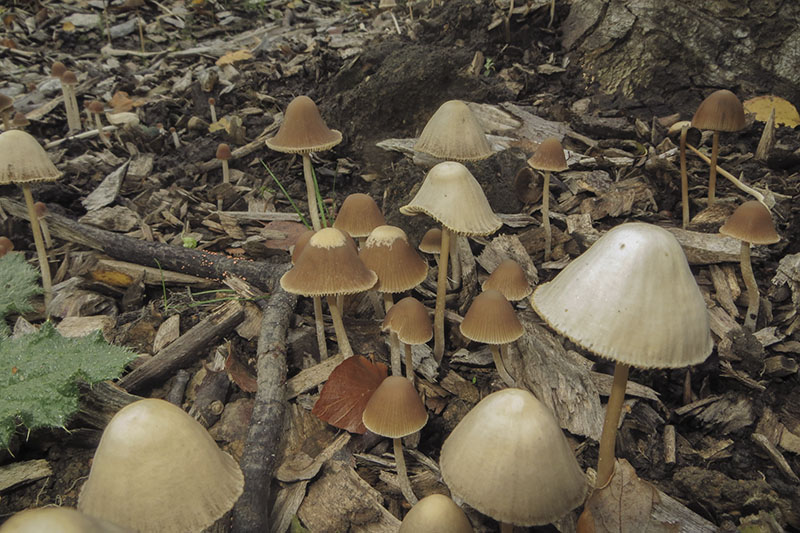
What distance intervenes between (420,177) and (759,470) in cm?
274

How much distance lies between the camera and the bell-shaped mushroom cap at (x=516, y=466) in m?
1.80

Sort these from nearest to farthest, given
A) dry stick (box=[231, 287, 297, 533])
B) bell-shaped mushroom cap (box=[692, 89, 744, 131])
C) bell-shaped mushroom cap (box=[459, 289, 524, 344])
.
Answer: dry stick (box=[231, 287, 297, 533]) < bell-shaped mushroom cap (box=[459, 289, 524, 344]) < bell-shaped mushroom cap (box=[692, 89, 744, 131])

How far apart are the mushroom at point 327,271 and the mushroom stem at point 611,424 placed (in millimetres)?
1227

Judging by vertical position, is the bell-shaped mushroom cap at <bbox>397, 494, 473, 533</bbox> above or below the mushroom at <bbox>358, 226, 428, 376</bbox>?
below

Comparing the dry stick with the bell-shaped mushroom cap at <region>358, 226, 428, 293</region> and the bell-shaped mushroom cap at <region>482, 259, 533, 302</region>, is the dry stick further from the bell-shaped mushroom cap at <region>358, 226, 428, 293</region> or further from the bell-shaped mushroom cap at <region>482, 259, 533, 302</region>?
the bell-shaped mushroom cap at <region>482, 259, 533, 302</region>

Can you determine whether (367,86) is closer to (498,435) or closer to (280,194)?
(280,194)

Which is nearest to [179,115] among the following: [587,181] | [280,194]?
[280,194]

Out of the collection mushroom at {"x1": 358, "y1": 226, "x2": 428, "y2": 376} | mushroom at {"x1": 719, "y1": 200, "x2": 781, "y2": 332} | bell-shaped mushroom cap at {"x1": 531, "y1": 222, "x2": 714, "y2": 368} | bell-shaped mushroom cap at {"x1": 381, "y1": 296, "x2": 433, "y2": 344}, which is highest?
bell-shaped mushroom cap at {"x1": 531, "y1": 222, "x2": 714, "y2": 368}

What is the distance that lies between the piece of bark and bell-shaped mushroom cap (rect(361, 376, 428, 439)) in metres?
1.41

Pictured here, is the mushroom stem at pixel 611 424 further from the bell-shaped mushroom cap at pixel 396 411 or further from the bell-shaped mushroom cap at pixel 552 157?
the bell-shaped mushroom cap at pixel 552 157

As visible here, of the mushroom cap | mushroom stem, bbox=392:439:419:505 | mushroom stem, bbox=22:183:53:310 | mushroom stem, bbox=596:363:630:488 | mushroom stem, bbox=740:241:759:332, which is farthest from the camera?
mushroom stem, bbox=22:183:53:310

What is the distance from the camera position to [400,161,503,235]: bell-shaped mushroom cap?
286cm

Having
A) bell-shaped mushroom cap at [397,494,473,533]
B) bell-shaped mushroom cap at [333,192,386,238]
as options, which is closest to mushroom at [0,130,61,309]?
bell-shaped mushroom cap at [333,192,386,238]

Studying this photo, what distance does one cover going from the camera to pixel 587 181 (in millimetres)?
4348
